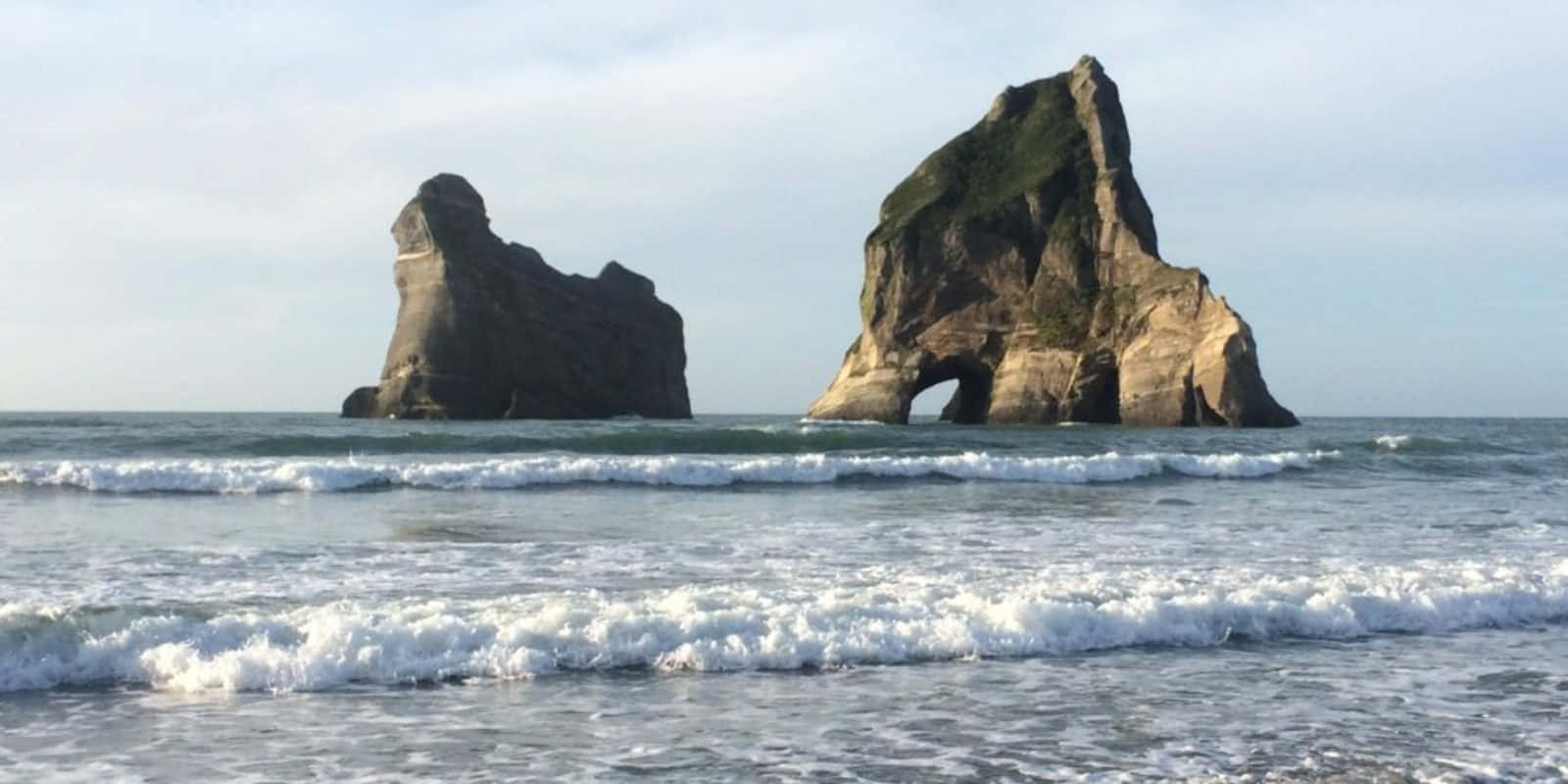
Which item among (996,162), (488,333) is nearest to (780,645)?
(996,162)

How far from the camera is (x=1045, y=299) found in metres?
63.5

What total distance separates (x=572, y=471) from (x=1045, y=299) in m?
42.4

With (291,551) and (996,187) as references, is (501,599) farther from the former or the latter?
(996,187)

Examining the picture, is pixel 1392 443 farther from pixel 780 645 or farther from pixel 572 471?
Answer: pixel 780 645

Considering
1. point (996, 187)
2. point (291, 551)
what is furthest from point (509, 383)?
point (291, 551)

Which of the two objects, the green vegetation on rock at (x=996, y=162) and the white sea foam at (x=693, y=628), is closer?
the white sea foam at (x=693, y=628)

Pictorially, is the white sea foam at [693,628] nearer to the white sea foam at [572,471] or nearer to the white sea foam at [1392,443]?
the white sea foam at [572,471]

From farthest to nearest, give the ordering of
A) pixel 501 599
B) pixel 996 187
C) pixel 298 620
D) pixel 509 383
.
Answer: pixel 509 383
pixel 996 187
pixel 501 599
pixel 298 620

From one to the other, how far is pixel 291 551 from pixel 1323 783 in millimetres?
10575

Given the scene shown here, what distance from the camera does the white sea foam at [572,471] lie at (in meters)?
22.6

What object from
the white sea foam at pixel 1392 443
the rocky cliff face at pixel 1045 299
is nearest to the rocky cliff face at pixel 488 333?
the rocky cliff face at pixel 1045 299

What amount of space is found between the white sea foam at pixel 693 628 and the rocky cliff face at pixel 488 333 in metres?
67.5

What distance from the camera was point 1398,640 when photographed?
9.55m

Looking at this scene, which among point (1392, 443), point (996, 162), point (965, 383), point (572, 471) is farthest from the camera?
point (996, 162)
